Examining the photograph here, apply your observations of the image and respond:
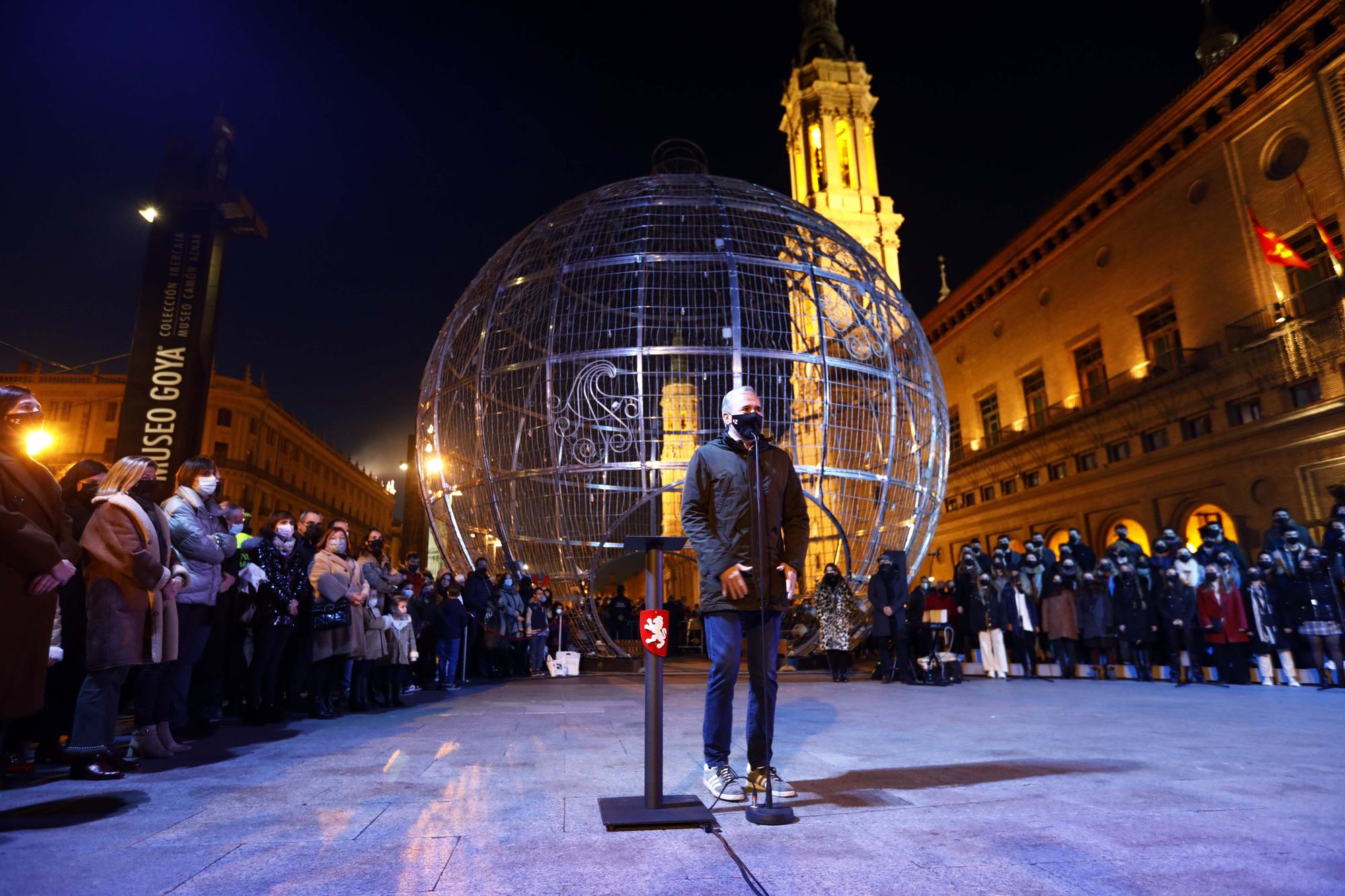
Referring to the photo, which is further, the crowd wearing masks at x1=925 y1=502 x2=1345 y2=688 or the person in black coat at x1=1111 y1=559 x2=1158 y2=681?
the person in black coat at x1=1111 y1=559 x2=1158 y2=681

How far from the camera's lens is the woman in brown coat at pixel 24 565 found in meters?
3.19

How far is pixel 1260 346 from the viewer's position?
2150cm

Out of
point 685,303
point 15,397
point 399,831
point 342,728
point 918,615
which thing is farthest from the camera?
point 918,615

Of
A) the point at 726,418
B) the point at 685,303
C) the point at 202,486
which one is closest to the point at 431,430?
the point at 685,303

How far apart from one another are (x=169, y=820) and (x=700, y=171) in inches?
436

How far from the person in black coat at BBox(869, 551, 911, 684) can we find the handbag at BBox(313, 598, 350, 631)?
7.11m

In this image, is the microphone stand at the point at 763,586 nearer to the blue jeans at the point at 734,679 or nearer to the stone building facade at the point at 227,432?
the blue jeans at the point at 734,679

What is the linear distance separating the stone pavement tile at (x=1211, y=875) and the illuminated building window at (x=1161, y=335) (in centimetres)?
2706

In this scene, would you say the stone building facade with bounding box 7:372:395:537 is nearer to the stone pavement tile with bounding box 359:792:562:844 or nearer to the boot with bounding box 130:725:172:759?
the boot with bounding box 130:725:172:759

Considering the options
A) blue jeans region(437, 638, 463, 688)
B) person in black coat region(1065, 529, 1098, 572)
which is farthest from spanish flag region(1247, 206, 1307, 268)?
blue jeans region(437, 638, 463, 688)

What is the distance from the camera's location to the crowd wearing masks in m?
9.77

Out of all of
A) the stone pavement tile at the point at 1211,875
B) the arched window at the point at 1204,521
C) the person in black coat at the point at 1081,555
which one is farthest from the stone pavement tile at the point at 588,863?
the arched window at the point at 1204,521

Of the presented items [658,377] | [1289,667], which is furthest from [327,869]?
[1289,667]

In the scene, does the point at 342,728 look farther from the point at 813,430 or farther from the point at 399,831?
the point at 813,430
